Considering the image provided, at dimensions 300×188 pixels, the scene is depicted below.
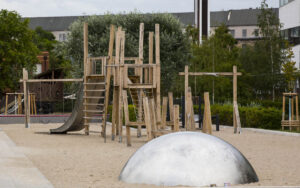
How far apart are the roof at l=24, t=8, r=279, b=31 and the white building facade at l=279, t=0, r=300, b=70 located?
180 ft

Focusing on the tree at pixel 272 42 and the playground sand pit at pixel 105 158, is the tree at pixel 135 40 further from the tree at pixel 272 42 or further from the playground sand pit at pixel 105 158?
the playground sand pit at pixel 105 158

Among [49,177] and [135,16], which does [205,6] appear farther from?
[49,177]

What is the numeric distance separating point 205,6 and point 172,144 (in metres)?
72.4

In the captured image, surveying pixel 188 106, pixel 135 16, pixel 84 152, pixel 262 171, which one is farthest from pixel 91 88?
pixel 135 16

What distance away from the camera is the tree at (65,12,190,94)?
149 ft

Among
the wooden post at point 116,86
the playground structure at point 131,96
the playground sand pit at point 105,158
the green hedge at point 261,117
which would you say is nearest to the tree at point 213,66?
the green hedge at point 261,117

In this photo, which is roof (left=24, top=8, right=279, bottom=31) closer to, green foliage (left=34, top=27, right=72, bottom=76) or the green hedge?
green foliage (left=34, top=27, right=72, bottom=76)

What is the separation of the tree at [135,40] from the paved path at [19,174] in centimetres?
3123

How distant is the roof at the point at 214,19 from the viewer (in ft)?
384

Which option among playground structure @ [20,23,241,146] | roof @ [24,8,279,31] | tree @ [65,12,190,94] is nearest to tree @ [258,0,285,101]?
tree @ [65,12,190,94]

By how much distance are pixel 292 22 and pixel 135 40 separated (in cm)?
1241

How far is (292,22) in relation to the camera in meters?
48.0

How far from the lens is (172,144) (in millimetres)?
9609

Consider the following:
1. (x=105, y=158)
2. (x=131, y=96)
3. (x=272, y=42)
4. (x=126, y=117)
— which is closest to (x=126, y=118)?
(x=126, y=117)
